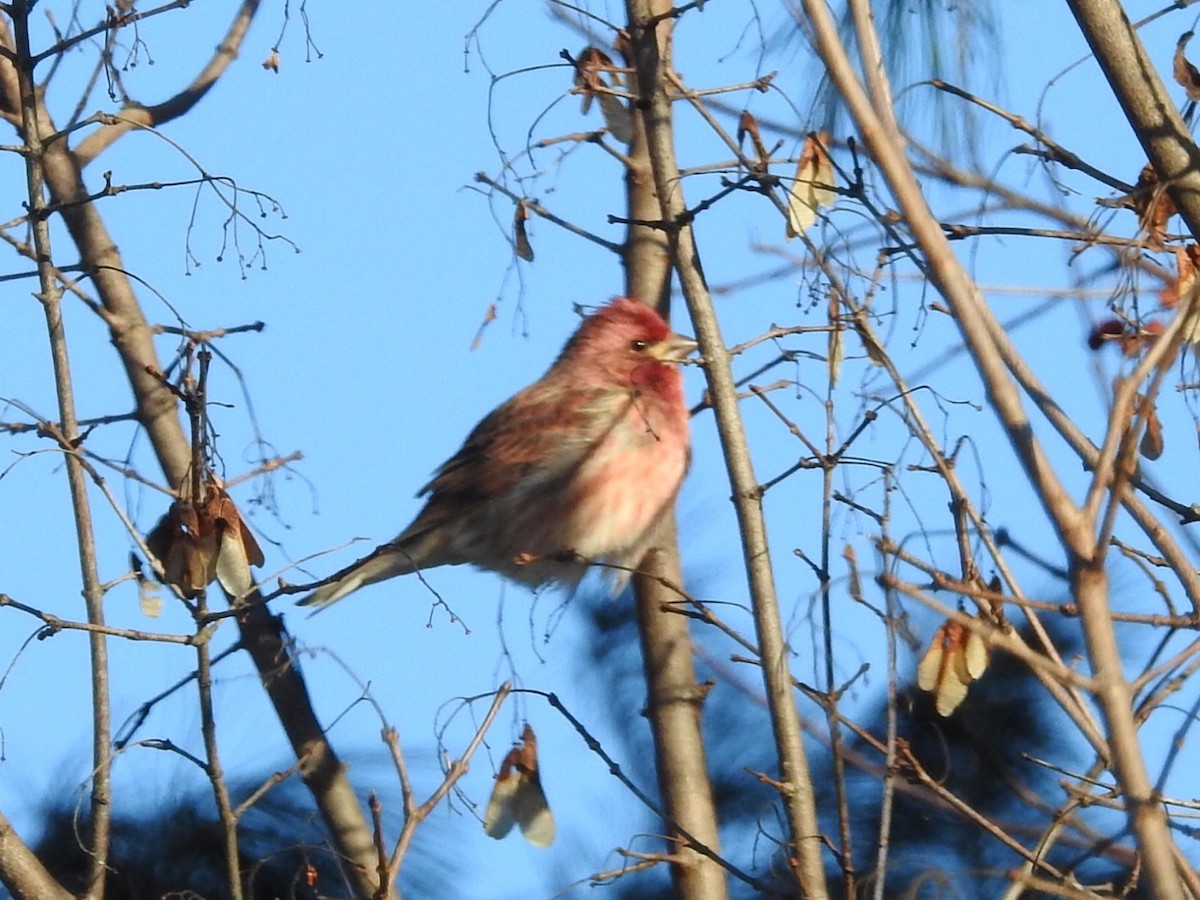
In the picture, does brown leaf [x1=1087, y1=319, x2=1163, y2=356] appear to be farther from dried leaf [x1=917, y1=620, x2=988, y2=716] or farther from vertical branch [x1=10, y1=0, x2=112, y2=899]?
vertical branch [x1=10, y1=0, x2=112, y2=899]

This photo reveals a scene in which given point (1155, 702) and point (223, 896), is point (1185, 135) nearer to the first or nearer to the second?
point (1155, 702)

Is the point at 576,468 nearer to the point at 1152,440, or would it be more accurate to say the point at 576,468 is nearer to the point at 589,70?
the point at 589,70

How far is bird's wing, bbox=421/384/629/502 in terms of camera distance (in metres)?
6.31

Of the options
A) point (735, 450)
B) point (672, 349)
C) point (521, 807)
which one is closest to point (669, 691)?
point (521, 807)

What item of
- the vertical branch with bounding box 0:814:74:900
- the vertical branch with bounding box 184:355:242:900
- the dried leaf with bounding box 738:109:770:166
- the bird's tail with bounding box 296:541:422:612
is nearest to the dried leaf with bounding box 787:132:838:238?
the dried leaf with bounding box 738:109:770:166

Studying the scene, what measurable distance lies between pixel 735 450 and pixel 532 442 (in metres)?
2.29

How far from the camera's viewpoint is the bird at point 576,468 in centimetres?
600

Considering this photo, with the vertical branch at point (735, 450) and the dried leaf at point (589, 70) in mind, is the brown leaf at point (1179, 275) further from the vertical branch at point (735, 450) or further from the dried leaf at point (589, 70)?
the dried leaf at point (589, 70)

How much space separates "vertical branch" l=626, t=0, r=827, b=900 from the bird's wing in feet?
6.52

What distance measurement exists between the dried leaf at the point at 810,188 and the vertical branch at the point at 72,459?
1557 millimetres

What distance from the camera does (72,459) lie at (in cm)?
393

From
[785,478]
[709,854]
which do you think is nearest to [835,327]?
[785,478]

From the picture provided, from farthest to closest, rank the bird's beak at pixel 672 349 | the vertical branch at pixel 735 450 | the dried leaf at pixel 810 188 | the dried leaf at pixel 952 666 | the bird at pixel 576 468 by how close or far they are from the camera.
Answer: the bird's beak at pixel 672 349, the bird at pixel 576 468, the dried leaf at pixel 810 188, the vertical branch at pixel 735 450, the dried leaf at pixel 952 666

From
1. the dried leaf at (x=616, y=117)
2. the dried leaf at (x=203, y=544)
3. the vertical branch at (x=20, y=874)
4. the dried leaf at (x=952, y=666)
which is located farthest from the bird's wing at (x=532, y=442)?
the vertical branch at (x=20, y=874)
